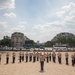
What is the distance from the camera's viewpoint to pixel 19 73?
1756 cm

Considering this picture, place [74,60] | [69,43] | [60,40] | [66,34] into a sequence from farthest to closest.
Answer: [66,34]
[60,40]
[69,43]
[74,60]

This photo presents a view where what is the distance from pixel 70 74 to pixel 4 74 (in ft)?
18.6

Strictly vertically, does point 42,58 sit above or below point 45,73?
above

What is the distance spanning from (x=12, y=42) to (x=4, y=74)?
512ft

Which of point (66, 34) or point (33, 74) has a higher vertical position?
point (66, 34)

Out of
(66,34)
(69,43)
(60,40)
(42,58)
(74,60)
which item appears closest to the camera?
(42,58)

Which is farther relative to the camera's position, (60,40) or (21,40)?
(21,40)

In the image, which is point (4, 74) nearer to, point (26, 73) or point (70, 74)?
point (26, 73)

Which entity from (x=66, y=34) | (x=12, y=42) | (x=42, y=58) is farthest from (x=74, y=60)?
(x=66, y=34)

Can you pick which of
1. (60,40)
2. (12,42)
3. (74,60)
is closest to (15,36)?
(12,42)

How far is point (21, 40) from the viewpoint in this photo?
572 feet

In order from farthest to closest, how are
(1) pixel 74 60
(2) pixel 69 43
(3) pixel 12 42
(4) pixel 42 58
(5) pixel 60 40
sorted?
(3) pixel 12 42 < (5) pixel 60 40 < (2) pixel 69 43 < (1) pixel 74 60 < (4) pixel 42 58

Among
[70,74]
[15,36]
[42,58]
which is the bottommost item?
[70,74]

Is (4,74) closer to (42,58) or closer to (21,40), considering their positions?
(42,58)
